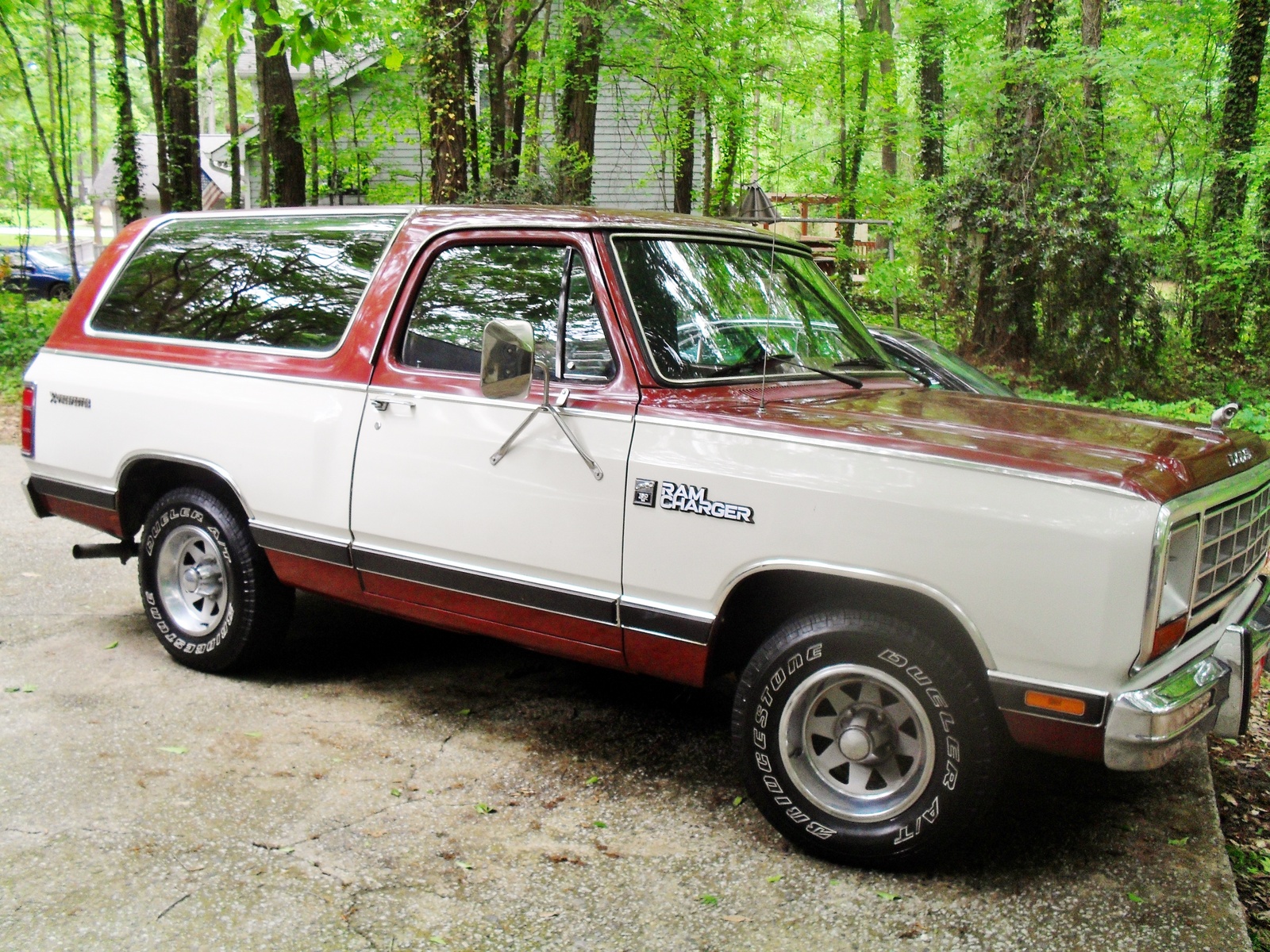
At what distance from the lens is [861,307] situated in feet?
53.2

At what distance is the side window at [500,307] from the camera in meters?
3.88

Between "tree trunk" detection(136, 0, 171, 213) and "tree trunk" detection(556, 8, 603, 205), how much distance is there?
681 cm

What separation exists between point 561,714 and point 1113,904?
2.24 metres

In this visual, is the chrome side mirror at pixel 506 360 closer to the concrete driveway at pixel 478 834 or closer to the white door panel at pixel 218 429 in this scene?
the white door panel at pixel 218 429

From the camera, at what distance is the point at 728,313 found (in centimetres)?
407

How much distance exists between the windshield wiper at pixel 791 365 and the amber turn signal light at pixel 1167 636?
1492 mm

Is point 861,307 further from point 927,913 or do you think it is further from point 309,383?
point 927,913

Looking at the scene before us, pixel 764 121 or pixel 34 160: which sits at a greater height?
pixel 764 121

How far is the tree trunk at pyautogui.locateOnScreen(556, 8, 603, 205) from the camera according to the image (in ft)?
47.1

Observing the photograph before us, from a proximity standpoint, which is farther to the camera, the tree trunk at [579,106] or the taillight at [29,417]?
the tree trunk at [579,106]

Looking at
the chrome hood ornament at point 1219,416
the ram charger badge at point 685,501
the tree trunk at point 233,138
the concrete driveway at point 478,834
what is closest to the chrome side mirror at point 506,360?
the ram charger badge at point 685,501

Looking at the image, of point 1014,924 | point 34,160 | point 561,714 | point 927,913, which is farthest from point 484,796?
point 34,160

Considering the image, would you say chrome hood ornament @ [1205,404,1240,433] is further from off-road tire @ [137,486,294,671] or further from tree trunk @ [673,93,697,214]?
tree trunk @ [673,93,697,214]

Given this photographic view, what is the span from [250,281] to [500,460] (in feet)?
5.88
